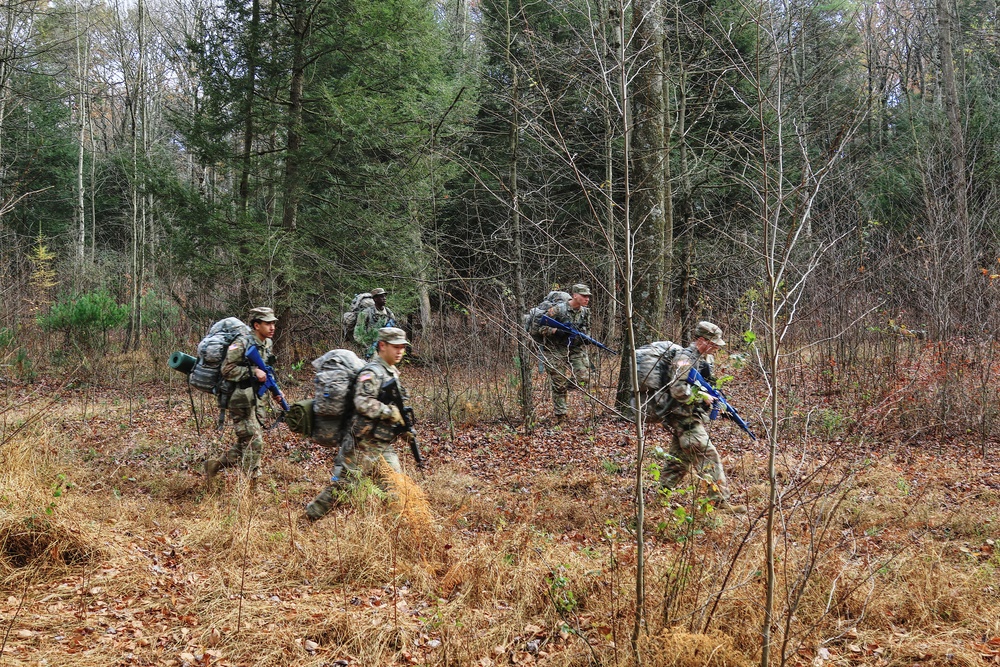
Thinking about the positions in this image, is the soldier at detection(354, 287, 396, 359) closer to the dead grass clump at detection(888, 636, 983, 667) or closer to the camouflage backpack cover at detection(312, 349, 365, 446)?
the camouflage backpack cover at detection(312, 349, 365, 446)

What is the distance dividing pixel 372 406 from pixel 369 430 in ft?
0.90

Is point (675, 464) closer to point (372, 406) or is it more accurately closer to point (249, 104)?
point (372, 406)

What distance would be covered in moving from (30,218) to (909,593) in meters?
→ 24.5

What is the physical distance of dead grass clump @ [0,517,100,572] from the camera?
455 centimetres

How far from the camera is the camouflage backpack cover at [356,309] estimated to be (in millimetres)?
11062

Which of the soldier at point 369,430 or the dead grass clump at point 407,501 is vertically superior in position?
the soldier at point 369,430

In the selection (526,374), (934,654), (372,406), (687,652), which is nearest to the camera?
(687,652)

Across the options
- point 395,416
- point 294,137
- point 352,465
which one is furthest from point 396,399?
point 294,137

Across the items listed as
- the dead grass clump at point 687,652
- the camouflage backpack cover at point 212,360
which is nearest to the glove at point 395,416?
the camouflage backpack cover at point 212,360

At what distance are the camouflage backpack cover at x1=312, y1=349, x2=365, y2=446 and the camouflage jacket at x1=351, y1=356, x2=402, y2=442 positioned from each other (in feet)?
0.28

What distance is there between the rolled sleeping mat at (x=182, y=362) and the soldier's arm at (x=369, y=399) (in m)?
2.28

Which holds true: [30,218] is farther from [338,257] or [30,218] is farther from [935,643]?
[935,643]

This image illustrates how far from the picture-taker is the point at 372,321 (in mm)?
11062

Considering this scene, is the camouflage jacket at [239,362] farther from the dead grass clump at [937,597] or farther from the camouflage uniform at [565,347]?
the dead grass clump at [937,597]
